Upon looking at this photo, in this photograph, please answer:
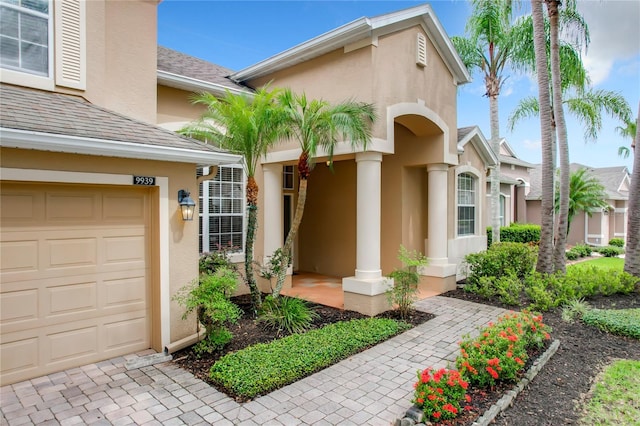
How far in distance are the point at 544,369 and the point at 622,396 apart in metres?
1.02

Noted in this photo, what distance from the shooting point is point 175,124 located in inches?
353

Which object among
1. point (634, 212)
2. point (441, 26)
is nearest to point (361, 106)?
point (441, 26)

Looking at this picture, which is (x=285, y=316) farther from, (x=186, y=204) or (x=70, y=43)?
(x=70, y=43)

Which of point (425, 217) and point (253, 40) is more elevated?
point (253, 40)

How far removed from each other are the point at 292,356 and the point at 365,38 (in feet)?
22.9

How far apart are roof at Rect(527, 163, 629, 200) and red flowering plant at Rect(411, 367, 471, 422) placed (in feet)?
83.0

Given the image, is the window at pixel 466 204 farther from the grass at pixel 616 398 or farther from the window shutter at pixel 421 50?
the grass at pixel 616 398

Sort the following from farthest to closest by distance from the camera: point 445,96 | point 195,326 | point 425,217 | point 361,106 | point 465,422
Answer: point 425,217, point 445,96, point 361,106, point 195,326, point 465,422

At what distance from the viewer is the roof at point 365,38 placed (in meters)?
8.22

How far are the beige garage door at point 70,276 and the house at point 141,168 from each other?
0.02m

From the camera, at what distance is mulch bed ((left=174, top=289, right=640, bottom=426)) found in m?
4.59

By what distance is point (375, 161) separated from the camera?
8.52 metres

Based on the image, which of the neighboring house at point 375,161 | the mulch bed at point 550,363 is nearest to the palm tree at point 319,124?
the neighboring house at point 375,161

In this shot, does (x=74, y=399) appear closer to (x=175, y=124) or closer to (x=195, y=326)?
(x=195, y=326)
